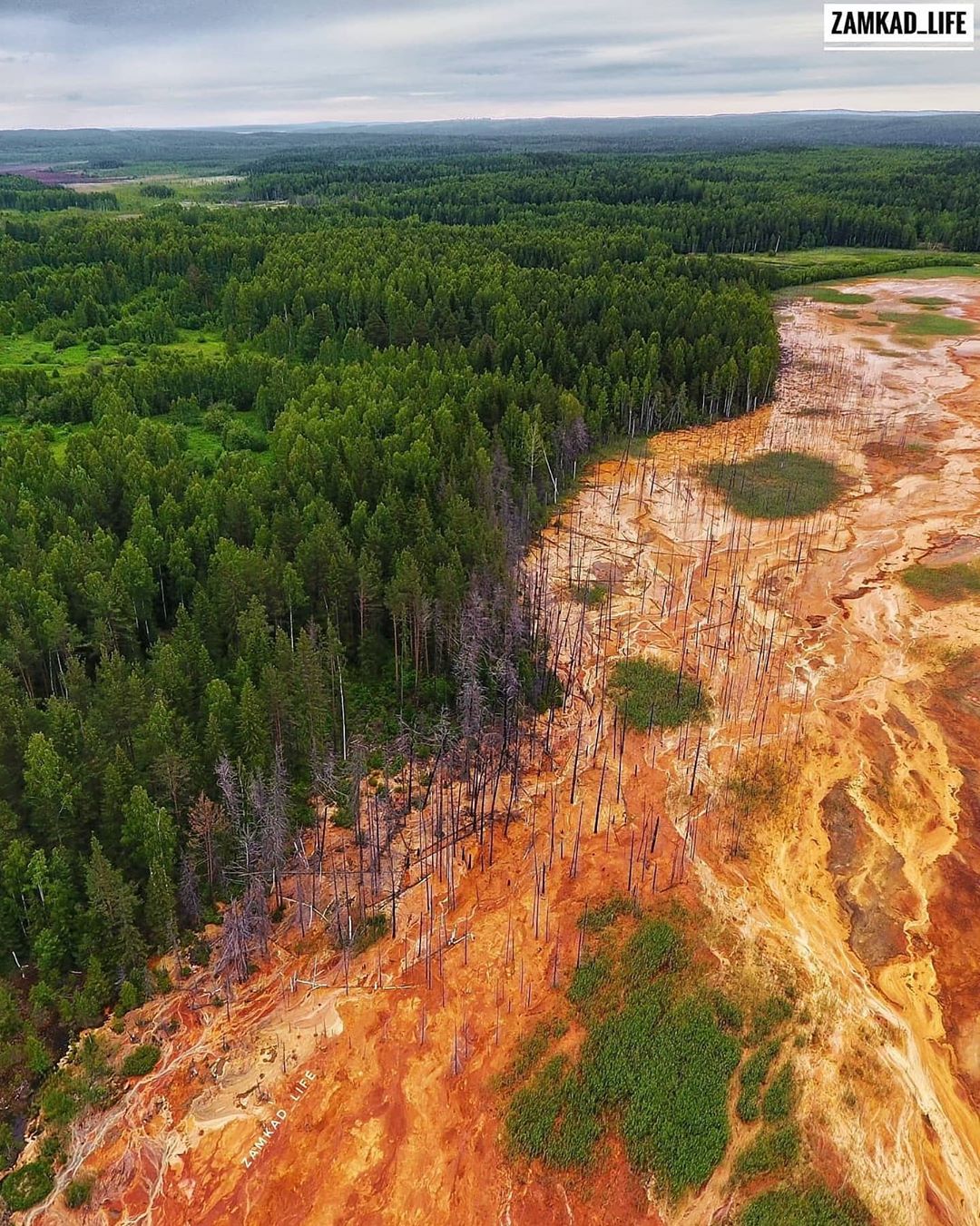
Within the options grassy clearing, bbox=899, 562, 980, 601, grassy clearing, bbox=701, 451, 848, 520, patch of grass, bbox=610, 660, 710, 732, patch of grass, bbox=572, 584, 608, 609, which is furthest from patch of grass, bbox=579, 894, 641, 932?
grassy clearing, bbox=701, 451, 848, 520

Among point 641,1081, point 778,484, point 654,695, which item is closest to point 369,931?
point 641,1081

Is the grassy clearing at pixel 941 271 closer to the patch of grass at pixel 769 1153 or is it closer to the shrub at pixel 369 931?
the shrub at pixel 369 931

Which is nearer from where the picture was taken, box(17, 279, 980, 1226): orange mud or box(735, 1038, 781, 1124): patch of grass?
box(17, 279, 980, 1226): orange mud

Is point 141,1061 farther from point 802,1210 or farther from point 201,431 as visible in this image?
point 201,431

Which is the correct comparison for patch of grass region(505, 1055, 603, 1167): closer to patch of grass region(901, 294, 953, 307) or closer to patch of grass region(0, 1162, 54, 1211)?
patch of grass region(0, 1162, 54, 1211)

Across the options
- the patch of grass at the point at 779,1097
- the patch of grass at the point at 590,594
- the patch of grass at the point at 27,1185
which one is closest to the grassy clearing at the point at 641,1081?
the patch of grass at the point at 779,1097

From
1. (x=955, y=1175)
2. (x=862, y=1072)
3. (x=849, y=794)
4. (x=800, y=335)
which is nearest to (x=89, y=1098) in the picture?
(x=862, y=1072)
